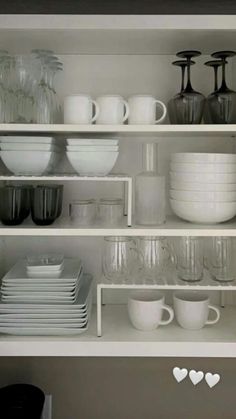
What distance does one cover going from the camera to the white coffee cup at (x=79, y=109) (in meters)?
1.15

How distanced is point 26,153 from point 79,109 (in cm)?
17

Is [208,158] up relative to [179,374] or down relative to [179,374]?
up

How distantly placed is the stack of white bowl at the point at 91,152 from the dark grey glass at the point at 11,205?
0.16 m

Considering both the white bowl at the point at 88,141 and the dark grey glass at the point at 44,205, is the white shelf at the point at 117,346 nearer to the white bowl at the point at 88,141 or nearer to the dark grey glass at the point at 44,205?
the dark grey glass at the point at 44,205

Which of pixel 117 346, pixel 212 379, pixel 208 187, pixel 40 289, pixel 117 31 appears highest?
pixel 117 31

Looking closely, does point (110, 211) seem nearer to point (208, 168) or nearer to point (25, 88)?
point (208, 168)

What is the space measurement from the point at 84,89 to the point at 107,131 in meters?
0.31

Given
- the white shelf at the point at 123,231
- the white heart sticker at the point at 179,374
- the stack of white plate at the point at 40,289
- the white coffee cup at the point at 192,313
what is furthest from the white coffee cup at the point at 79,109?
the white heart sticker at the point at 179,374

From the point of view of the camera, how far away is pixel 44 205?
1194 millimetres

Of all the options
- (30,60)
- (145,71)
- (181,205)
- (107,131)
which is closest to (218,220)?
(181,205)

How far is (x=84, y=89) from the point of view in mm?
1367

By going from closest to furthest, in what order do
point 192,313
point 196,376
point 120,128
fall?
point 120,128
point 192,313
point 196,376

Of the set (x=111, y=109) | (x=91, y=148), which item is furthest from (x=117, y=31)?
(x=91, y=148)
